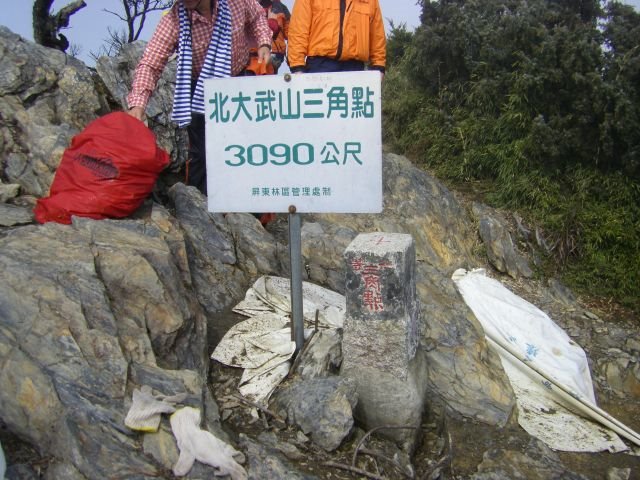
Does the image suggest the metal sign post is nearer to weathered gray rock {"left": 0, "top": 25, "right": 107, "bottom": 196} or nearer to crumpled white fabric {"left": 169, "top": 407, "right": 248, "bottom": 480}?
crumpled white fabric {"left": 169, "top": 407, "right": 248, "bottom": 480}

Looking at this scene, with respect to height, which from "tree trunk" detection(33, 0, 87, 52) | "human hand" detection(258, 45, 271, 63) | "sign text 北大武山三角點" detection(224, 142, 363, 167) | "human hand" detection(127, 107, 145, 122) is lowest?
"sign text 北大武山三角點" detection(224, 142, 363, 167)

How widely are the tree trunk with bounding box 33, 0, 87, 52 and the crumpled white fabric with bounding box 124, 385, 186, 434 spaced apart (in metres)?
7.68

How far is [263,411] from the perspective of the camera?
10.4ft

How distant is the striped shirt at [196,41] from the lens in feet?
14.5

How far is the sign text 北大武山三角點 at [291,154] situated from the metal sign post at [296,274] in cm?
30

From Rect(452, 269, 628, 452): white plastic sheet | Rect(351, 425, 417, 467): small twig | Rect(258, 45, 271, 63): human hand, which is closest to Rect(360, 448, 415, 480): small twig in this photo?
Rect(351, 425, 417, 467): small twig

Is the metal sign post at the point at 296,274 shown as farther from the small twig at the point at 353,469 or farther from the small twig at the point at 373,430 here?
the small twig at the point at 353,469

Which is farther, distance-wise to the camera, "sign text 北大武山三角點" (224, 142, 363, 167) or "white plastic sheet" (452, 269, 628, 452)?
"white plastic sheet" (452, 269, 628, 452)

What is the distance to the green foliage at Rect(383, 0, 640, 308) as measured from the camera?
6.93 m

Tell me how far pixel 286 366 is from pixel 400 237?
3.58 ft

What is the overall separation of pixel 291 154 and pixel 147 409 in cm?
164

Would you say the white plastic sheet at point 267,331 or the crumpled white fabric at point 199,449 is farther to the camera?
the white plastic sheet at point 267,331

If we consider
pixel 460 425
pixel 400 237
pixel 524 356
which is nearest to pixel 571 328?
pixel 524 356

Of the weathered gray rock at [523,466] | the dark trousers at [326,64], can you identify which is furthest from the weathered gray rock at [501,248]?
the weathered gray rock at [523,466]
